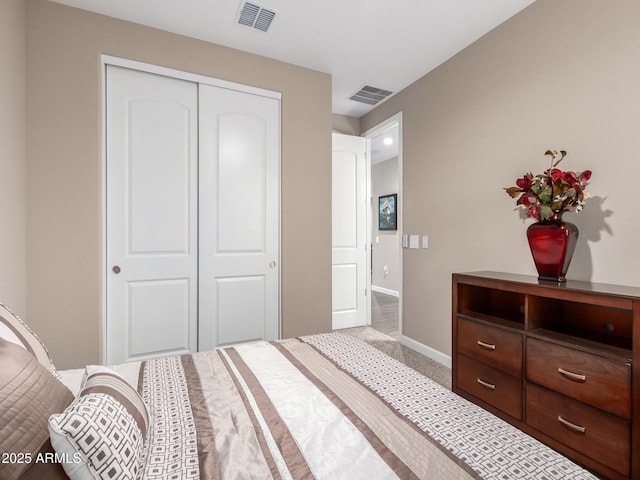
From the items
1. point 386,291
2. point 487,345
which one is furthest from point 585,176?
point 386,291

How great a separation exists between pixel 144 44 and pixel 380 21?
5.92ft

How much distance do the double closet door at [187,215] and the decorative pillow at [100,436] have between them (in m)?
1.83

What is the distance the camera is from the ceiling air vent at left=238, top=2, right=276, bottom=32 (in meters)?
2.27

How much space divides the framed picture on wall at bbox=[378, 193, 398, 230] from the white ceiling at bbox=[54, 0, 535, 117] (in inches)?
126

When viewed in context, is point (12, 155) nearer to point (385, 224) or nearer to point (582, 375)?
point (582, 375)

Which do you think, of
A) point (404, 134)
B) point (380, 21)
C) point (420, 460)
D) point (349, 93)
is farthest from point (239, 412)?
point (349, 93)

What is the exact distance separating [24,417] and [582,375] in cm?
203

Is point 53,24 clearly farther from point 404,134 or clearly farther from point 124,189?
point 404,134

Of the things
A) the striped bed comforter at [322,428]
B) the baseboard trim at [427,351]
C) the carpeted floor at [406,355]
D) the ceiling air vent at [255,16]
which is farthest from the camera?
the baseboard trim at [427,351]

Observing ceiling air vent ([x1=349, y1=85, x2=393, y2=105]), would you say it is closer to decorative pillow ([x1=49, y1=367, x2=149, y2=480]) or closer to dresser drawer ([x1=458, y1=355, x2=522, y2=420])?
dresser drawer ([x1=458, y1=355, x2=522, y2=420])

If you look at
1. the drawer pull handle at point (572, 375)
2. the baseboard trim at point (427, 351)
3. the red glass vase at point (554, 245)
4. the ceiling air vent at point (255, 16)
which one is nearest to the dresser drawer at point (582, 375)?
the drawer pull handle at point (572, 375)

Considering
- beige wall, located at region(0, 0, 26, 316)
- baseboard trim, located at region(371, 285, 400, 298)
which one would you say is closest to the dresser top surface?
beige wall, located at region(0, 0, 26, 316)

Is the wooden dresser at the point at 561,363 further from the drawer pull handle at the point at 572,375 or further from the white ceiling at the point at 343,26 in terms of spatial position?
the white ceiling at the point at 343,26

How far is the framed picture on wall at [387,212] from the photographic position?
6116 mm
